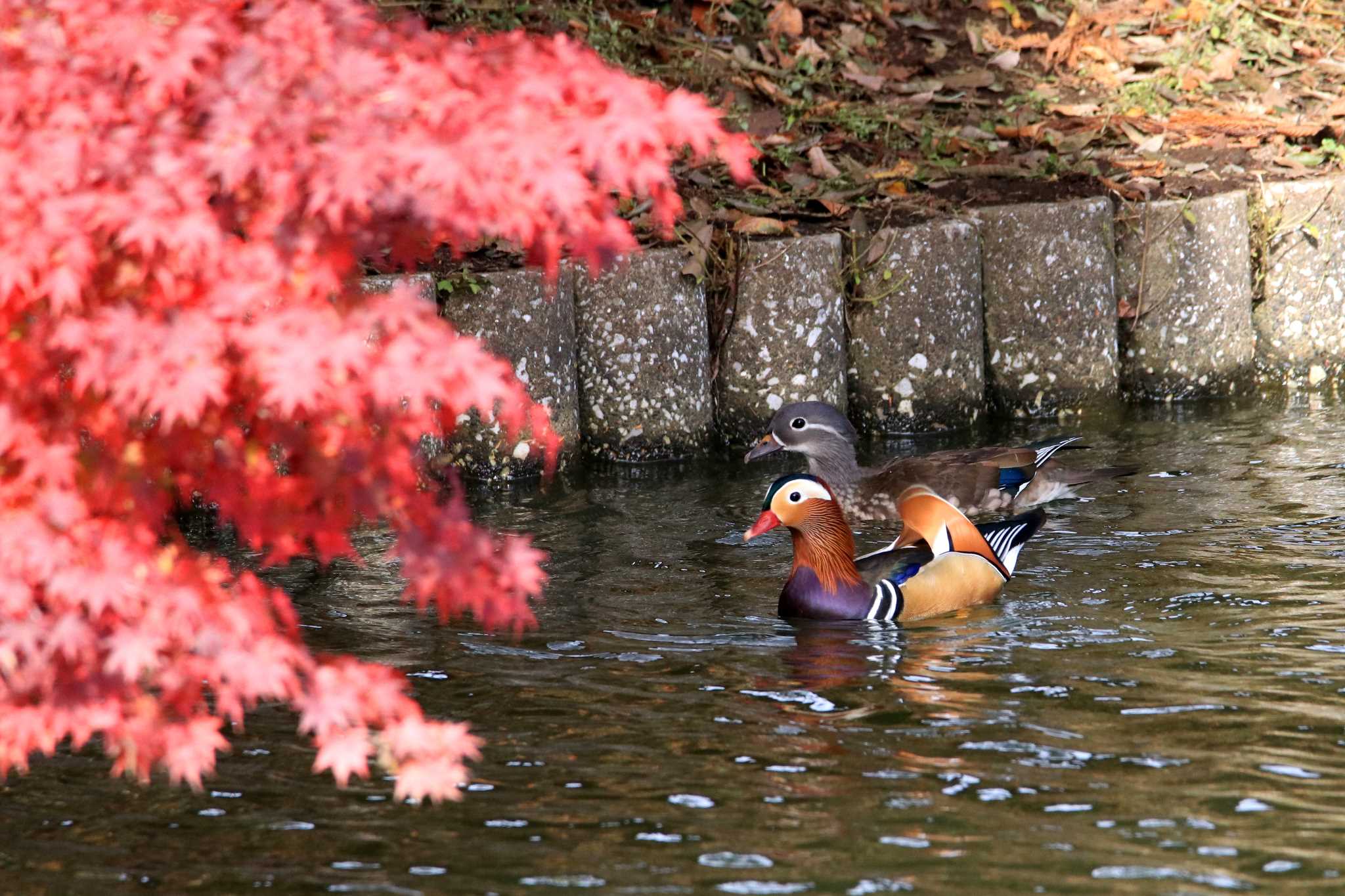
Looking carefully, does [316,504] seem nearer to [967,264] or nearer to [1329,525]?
[1329,525]

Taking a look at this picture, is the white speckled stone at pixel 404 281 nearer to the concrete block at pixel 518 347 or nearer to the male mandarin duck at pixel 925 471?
the concrete block at pixel 518 347

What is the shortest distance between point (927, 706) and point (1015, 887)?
105cm

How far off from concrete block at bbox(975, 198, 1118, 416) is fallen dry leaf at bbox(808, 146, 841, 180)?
0.82 m

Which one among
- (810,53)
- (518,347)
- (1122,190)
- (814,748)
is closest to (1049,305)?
(1122,190)

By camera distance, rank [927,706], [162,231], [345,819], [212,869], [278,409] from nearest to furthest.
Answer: [162,231] → [278,409] → [212,869] → [345,819] → [927,706]

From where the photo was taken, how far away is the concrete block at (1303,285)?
7.64 meters

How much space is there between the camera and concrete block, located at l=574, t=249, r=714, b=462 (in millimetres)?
6766

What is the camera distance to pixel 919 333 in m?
7.12

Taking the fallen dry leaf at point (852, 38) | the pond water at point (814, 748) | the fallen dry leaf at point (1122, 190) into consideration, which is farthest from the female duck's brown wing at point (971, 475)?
the fallen dry leaf at point (852, 38)

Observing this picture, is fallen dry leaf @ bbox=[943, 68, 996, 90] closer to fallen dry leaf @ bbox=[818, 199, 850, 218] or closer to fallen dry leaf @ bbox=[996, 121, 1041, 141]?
fallen dry leaf @ bbox=[996, 121, 1041, 141]

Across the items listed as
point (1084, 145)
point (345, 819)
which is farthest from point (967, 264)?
point (345, 819)

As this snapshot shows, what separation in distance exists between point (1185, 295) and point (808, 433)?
2129 millimetres

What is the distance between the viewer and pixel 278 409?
9.21 ft

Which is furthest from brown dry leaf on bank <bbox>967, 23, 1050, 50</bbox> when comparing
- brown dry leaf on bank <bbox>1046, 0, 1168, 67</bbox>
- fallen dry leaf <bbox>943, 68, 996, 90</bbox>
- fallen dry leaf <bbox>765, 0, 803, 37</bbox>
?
fallen dry leaf <bbox>765, 0, 803, 37</bbox>
